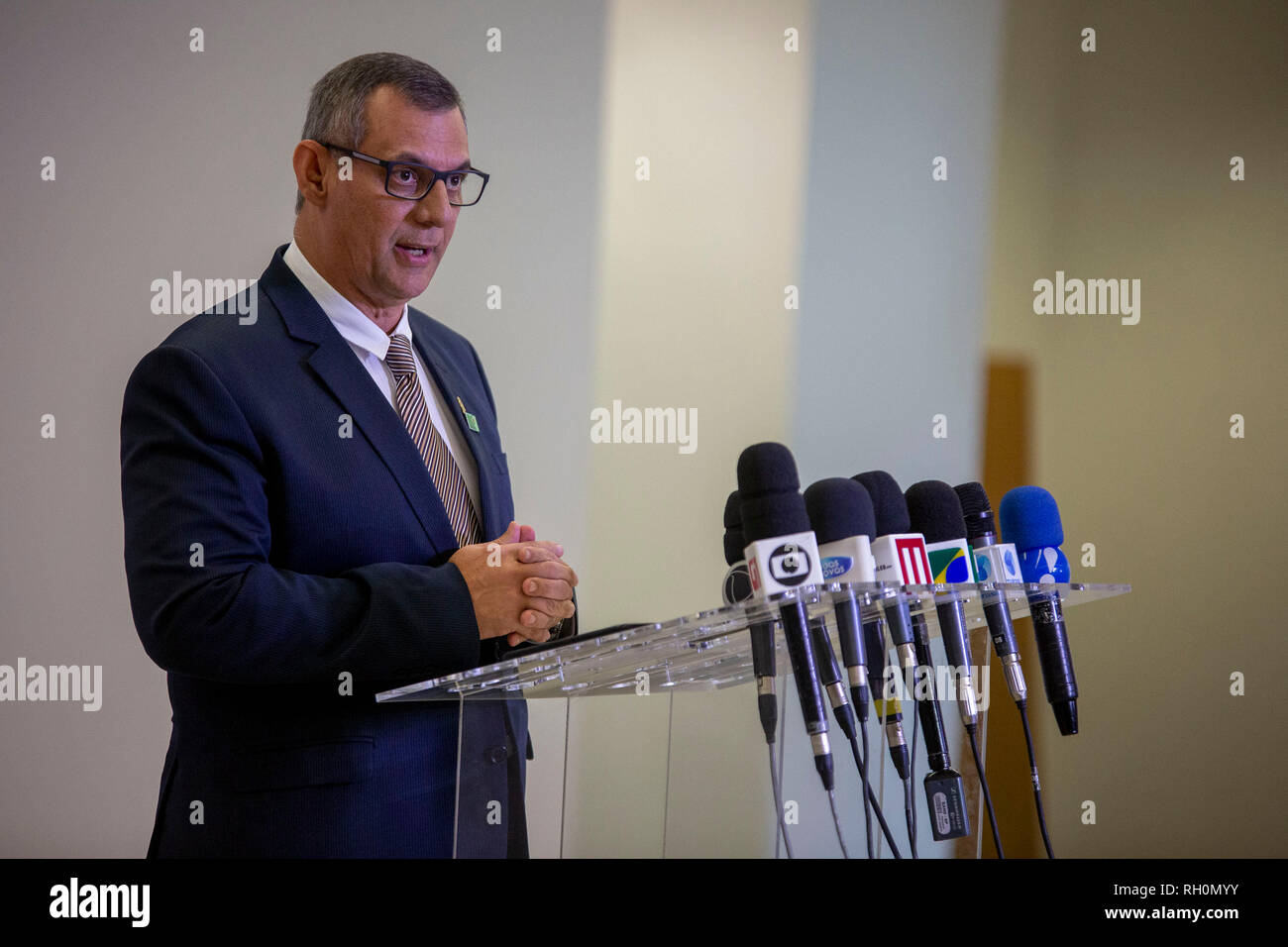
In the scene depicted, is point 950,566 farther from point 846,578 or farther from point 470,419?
point 470,419

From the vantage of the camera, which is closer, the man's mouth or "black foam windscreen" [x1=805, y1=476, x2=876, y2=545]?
"black foam windscreen" [x1=805, y1=476, x2=876, y2=545]

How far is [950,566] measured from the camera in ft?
3.69

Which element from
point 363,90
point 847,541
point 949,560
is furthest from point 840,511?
point 363,90

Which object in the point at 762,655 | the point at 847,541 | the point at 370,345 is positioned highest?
the point at 370,345

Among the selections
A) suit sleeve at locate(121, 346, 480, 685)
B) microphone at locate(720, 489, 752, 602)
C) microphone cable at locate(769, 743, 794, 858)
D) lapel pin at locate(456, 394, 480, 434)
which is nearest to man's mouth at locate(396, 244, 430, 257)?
lapel pin at locate(456, 394, 480, 434)

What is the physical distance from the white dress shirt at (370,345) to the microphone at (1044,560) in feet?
2.50

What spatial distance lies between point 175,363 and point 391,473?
0.30m

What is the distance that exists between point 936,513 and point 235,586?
79 cm

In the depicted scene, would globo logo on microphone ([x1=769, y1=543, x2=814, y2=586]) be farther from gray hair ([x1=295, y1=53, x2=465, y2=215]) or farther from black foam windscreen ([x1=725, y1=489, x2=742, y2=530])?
gray hair ([x1=295, y1=53, x2=465, y2=215])

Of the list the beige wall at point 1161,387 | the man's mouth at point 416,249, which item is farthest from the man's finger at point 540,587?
the beige wall at point 1161,387

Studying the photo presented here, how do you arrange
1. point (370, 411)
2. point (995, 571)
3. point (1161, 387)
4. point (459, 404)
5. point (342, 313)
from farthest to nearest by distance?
point (1161, 387)
point (459, 404)
point (342, 313)
point (370, 411)
point (995, 571)

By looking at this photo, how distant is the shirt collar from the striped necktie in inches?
1.1

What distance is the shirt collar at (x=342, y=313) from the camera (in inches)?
65.4

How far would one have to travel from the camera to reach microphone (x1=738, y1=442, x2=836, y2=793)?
96cm
